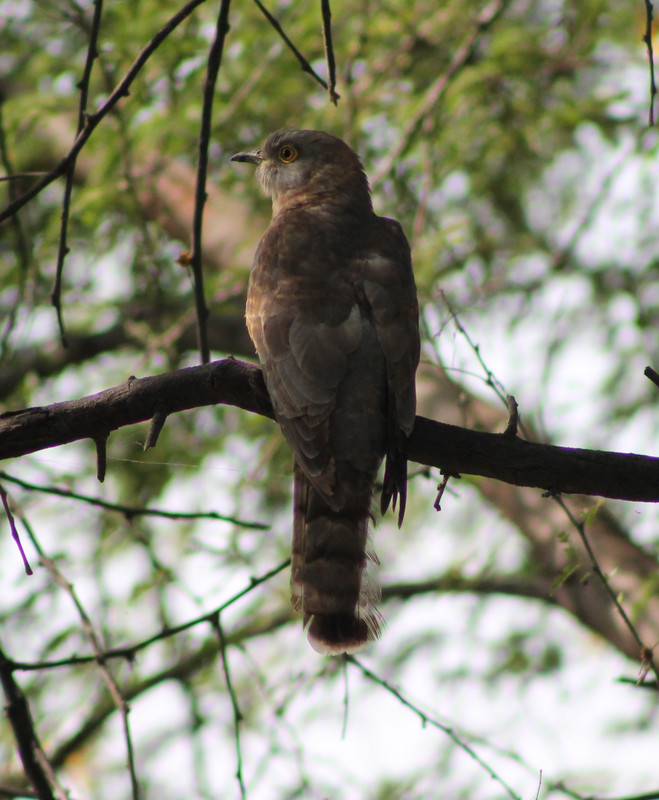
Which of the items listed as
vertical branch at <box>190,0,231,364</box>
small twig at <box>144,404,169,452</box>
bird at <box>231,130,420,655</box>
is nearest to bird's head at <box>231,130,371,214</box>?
bird at <box>231,130,420,655</box>

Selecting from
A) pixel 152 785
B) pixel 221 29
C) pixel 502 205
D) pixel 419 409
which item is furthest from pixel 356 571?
pixel 502 205

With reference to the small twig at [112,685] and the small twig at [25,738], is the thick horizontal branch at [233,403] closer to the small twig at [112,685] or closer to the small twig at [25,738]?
the small twig at [112,685]

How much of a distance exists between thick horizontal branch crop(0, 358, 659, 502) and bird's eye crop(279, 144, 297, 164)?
8.70ft

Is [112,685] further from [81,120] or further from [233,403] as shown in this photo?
[81,120]

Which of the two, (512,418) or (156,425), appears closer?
(156,425)

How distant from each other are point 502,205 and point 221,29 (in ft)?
17.1

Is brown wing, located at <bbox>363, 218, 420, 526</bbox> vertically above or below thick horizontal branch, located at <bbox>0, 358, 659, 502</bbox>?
Answer: above

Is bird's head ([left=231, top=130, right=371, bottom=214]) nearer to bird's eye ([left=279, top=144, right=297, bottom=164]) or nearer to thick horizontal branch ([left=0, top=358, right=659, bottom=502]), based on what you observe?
bird's eye ([left=279, top=144, right=297, bottom=164])

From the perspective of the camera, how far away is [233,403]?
3432 mm

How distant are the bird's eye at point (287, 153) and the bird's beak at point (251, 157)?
16 cm

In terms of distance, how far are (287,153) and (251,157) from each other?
30 cm

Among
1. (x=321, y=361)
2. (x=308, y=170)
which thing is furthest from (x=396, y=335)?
(x=308, y=170)

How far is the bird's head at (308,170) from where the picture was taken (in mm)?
5480

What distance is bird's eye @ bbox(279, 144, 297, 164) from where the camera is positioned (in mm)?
5754
